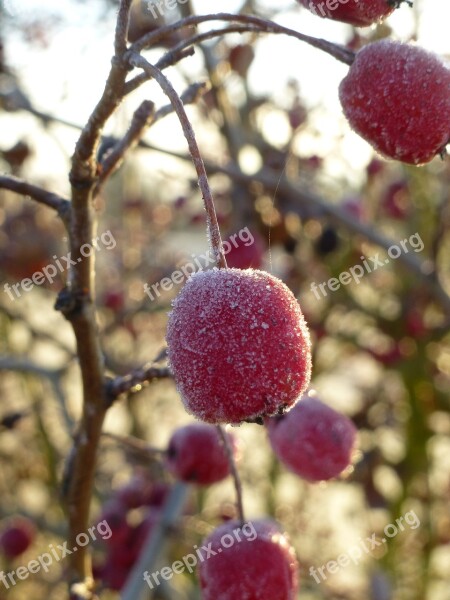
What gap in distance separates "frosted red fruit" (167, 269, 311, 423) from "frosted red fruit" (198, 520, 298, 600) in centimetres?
40

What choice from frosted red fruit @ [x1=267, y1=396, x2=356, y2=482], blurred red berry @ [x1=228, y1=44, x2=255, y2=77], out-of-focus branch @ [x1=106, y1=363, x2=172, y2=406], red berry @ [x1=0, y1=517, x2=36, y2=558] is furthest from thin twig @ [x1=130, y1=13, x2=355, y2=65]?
red berry @ [x1=0, y1=517, x2=36, y2=558]

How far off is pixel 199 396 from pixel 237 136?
6.53ft

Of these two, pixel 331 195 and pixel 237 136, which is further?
pixel 331 195

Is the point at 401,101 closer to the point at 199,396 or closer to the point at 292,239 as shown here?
the point at 199,396

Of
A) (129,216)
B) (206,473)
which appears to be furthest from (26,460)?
(206,473)

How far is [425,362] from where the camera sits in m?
3.08

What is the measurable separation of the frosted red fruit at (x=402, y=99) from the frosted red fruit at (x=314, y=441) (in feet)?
1.83

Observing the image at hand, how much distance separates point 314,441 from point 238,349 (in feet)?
1.88

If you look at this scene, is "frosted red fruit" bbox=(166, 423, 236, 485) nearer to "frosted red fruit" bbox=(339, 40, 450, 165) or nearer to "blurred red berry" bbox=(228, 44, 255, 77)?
"frosted red fruit" bbox=(339, 40, 450, 165)

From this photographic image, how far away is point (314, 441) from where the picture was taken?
120 centimetres

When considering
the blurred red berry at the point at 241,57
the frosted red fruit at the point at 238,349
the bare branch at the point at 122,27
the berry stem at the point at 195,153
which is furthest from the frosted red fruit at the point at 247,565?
the blurred red berry at the point at 241,57

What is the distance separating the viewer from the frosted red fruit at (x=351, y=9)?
812 millimetres

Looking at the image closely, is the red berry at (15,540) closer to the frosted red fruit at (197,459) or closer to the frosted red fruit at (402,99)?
the frosted red fruit at (197,459)

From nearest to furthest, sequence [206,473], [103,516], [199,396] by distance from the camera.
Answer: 1. [199,396]
2. [206,473]
3. [103,516]
